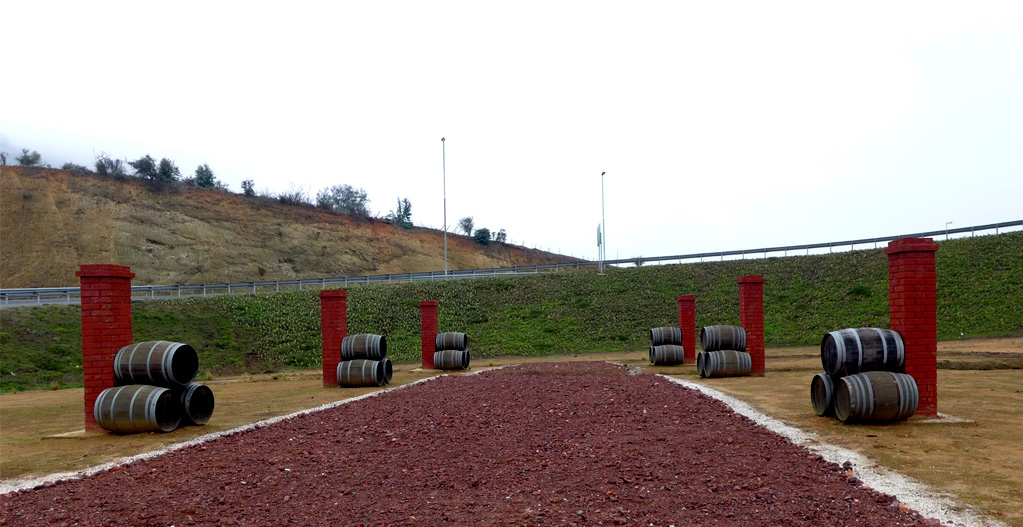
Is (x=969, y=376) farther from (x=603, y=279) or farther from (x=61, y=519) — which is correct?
(x=603, y=279)

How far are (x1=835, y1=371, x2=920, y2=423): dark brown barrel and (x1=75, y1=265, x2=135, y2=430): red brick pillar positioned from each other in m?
10.4

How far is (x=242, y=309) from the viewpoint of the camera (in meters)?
37.9

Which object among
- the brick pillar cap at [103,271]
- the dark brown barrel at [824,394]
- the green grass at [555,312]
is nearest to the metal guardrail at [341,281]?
the green grass at [555,312]

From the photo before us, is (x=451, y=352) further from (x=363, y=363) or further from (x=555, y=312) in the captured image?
(x=555, y=312)

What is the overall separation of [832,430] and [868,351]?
1.31 m

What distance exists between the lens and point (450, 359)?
2342cm

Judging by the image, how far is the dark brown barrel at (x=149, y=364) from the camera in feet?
32.8

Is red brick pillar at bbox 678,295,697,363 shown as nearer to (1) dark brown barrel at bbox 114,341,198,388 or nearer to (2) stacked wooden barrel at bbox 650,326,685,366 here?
(2) stacked wooden barrel at bbox 650,326,685,366

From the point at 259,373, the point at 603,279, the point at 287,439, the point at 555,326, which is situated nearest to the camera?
the point at 287,439

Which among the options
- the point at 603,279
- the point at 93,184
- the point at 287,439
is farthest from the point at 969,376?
the point at 93,184

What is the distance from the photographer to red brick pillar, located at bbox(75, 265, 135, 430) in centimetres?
1006

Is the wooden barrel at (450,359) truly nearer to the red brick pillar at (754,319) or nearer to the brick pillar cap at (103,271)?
the red brick pillar at (754,319)

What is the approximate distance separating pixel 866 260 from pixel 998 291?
8.62m

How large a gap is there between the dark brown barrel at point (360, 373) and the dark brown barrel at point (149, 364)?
720 cm
